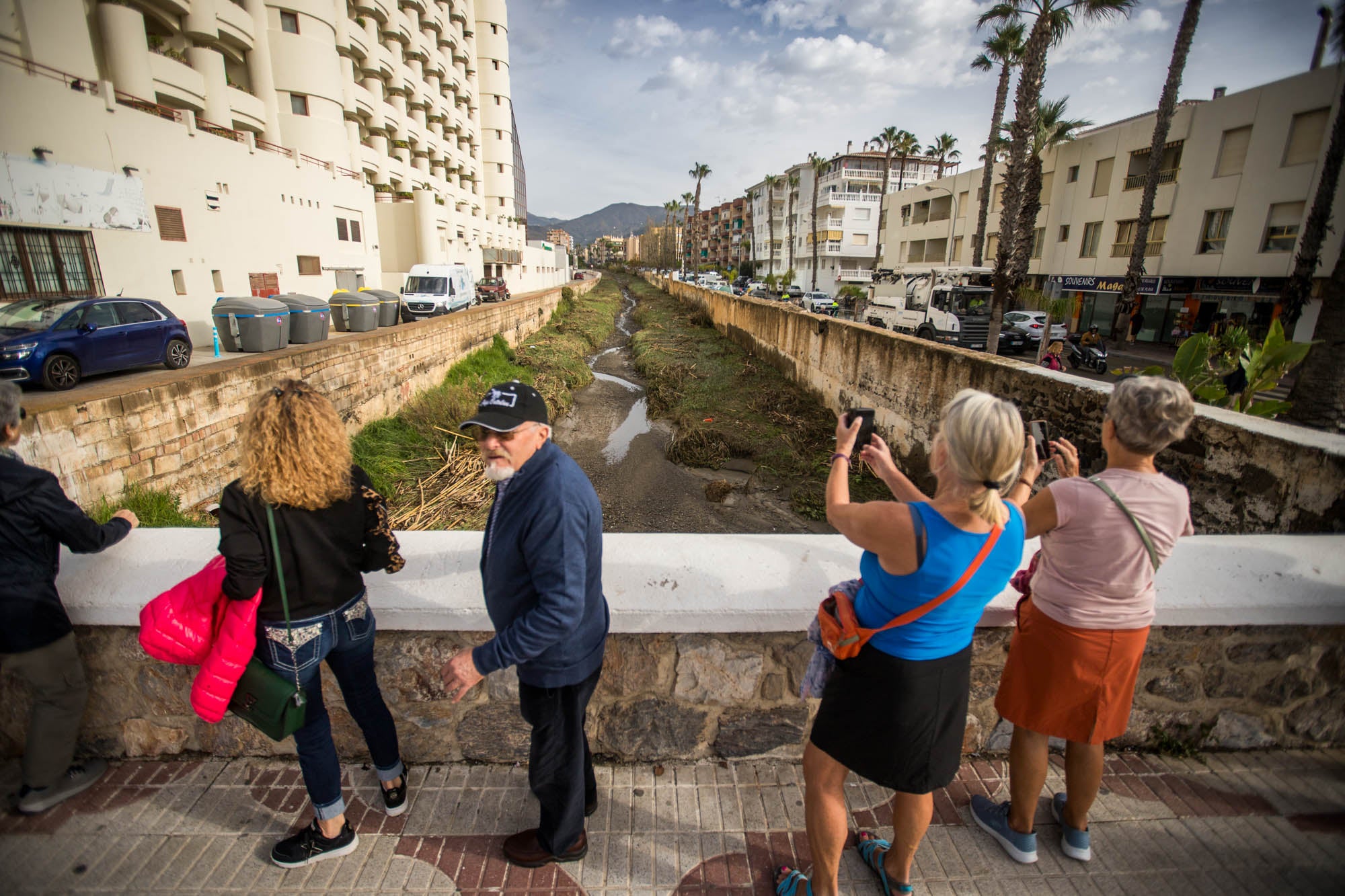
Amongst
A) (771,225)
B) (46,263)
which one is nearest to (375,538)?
(46,263)

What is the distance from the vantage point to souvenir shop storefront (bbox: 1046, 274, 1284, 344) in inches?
760

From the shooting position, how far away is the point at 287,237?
18453 mm

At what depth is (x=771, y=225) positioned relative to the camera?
63.2m

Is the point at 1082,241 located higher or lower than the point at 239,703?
higher

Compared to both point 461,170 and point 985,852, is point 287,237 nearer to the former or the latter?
point 985,852

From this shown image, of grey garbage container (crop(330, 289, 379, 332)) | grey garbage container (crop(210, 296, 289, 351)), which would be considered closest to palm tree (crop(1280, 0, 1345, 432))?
grey garbage container (crop(210, 296, 289, 351))

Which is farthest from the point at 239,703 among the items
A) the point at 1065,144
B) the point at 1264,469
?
the point at 1065,144

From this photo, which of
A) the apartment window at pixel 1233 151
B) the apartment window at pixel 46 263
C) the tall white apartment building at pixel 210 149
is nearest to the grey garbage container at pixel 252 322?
the apartment window at pixel 46 263

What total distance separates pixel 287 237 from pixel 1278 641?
895 inches

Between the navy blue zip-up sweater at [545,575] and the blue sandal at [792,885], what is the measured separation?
2.91 feet

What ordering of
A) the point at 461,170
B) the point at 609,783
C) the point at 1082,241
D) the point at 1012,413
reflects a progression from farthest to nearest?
the point at 461,170, the point at 1082,241, the point at 609,783, the point at 1012,413

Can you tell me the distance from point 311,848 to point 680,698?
1.33m

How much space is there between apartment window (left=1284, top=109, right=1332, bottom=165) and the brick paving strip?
80.2 feet

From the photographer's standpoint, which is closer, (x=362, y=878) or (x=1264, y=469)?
(x=362, y=878)
